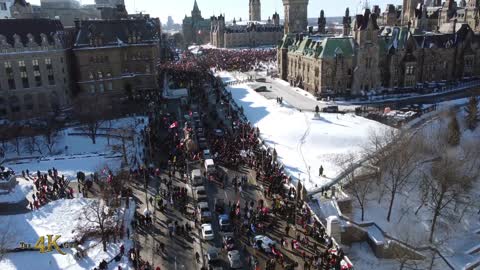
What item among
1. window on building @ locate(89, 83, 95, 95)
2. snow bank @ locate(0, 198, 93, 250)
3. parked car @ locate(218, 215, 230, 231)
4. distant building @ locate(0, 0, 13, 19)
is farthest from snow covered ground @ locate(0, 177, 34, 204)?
distant building @ locate(0, 0, 13, 19)

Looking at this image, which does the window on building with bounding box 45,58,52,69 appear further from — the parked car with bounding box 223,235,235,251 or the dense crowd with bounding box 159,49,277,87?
the parked car with bounding box 223,235,235,251

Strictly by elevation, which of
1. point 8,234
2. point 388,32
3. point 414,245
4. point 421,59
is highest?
point 388,32

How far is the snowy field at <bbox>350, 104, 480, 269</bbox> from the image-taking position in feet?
112

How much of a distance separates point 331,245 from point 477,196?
20044 millimetres

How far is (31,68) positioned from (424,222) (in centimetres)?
5891

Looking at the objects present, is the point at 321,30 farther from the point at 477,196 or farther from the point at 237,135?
the point at 477,196

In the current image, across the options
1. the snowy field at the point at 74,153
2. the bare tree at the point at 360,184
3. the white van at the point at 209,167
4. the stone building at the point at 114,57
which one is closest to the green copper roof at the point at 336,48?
the stone building at the point at 114,57

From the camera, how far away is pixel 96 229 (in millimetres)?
32594

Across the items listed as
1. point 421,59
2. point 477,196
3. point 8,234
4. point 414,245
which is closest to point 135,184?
point 8,234

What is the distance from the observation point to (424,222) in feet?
123

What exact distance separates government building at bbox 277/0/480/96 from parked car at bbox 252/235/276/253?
2061 inches

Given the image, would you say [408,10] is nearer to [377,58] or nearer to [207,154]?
[377,58]

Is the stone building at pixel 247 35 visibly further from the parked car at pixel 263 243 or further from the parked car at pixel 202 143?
the parked car at pixel 263 243

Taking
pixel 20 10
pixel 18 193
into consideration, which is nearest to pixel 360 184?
pixel 18 193
